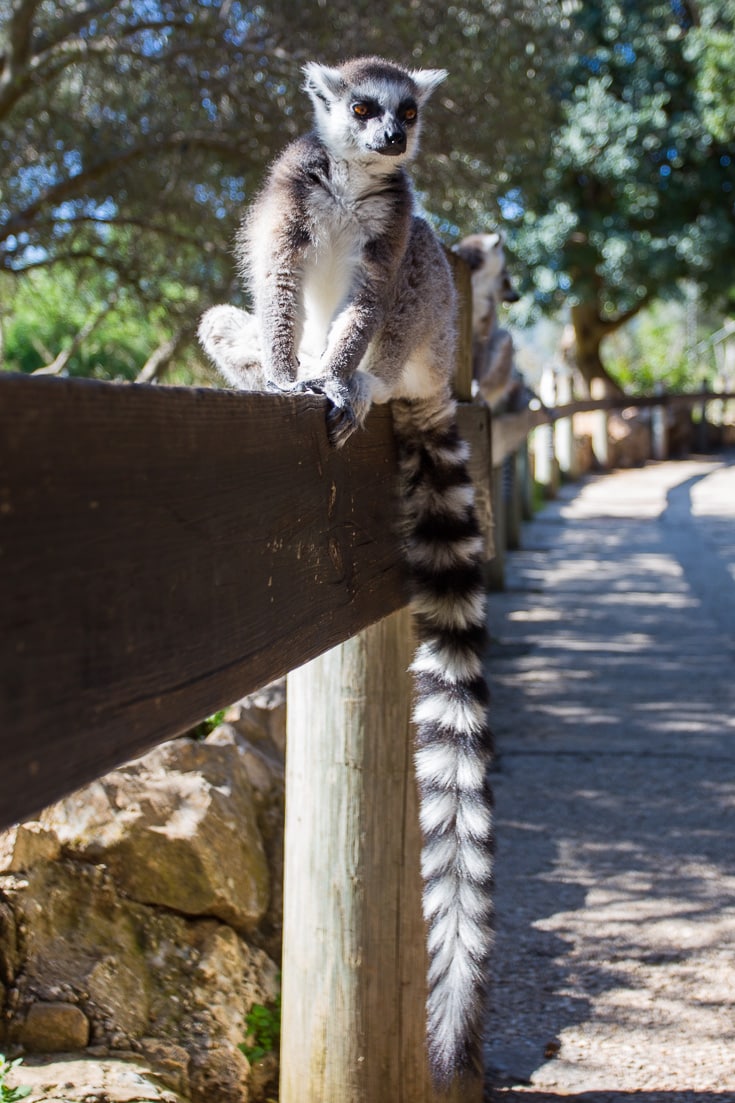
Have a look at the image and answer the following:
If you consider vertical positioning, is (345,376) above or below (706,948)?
above

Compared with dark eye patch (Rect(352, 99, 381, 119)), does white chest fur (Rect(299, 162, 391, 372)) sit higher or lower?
lower

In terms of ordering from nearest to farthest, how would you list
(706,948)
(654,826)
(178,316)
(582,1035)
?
(582,1035), (706,948), (654,826), (178,316)

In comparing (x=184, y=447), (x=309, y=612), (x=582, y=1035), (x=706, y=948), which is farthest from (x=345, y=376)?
(x=706, y=948)

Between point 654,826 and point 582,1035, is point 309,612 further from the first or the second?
point 654,826

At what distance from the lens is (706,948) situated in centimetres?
348

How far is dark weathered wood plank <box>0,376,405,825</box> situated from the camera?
878mm

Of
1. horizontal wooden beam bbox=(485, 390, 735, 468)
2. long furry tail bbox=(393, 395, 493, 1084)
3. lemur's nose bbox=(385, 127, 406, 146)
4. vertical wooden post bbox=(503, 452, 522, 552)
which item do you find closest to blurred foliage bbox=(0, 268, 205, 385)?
horizontal wooden beam bbox=(485, 390, 735, 468)

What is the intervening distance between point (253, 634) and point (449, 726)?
778mm

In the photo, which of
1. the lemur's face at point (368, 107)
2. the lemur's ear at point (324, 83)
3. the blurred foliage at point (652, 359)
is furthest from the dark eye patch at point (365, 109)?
the blurred foliage at point (652, 359)

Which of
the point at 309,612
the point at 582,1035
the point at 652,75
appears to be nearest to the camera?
the point at 309,612

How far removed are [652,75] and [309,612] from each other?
1906 centimetres

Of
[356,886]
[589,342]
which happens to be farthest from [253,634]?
[589,342]

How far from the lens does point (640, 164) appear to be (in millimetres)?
18625

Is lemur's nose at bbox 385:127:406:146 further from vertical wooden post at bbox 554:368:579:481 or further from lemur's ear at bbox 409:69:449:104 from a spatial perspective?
vertical wooden post at bbox 554:368:579:481
